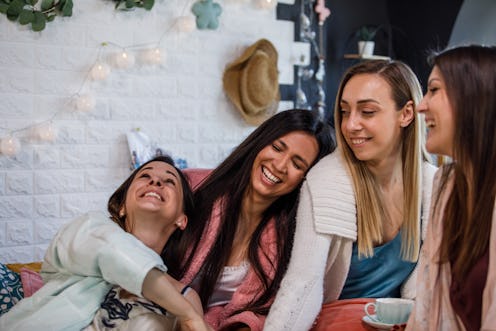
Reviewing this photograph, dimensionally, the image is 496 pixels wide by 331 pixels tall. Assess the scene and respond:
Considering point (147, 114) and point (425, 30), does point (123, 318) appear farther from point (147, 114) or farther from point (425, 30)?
point (425, 30)

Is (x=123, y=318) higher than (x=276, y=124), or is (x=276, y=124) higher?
(x=276, y=124)

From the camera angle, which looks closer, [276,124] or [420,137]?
[420,137]

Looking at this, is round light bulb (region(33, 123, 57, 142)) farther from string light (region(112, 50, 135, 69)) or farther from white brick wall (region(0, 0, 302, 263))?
string light (region(112, 50, 135, 69))

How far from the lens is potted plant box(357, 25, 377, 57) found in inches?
194

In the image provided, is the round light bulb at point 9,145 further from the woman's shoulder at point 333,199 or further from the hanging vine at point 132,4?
the woman's shoulder at point 333,199

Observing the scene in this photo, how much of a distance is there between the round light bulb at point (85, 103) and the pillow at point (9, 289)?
1529 mm

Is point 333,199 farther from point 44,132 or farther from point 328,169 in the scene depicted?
point 44,132

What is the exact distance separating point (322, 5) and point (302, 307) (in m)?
3.09

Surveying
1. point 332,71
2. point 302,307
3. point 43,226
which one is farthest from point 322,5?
point 302,307

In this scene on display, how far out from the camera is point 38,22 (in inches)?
135

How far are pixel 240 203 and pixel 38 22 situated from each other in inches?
69.2

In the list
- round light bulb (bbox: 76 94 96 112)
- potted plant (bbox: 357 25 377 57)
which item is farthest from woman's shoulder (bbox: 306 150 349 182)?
potted plant (bbox: 357 25 377 57)

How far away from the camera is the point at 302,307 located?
1906mm

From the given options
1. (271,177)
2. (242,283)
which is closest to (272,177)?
(271,177)
